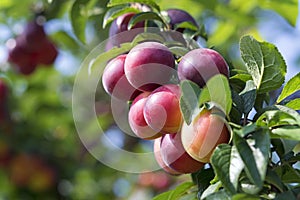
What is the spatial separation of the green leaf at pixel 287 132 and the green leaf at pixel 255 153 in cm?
2

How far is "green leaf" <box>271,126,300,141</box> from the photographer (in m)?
0.68

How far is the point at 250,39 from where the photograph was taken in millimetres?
784

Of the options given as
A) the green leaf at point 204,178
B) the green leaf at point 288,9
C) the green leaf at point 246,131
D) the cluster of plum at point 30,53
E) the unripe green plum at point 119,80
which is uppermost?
the green leaf at point 246,131

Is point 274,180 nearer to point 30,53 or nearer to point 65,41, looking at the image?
point 65,41

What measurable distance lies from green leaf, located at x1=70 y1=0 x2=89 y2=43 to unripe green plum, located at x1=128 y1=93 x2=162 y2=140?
0.50 meters

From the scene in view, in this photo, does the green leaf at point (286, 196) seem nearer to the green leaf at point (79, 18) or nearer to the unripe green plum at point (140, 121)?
the unripe green plum at point (140, 121)

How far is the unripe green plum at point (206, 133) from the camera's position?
2.46 feet

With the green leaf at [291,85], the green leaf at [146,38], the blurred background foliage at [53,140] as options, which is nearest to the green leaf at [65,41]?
the blurred background foliage at [53,140]

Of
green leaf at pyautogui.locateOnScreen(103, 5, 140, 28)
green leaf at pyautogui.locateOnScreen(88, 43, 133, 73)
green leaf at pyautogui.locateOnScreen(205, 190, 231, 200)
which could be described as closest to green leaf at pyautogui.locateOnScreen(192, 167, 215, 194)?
green leaf at pyautogui.locateOnScreen(205, 190, 231, 200)

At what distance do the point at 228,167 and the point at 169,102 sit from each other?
0.51 feet

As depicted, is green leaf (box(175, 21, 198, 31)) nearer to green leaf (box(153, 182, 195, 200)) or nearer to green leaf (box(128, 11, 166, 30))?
green leaf (box(128, 11, 166, 30))

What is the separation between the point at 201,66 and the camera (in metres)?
0.79

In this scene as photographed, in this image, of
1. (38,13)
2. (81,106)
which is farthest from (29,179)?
(38,13)

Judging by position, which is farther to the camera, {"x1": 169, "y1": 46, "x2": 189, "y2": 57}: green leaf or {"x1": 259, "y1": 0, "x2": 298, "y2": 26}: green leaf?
{"x1": 259, "y1": 0, "x2": 298, "y2": 26}: green leaf
